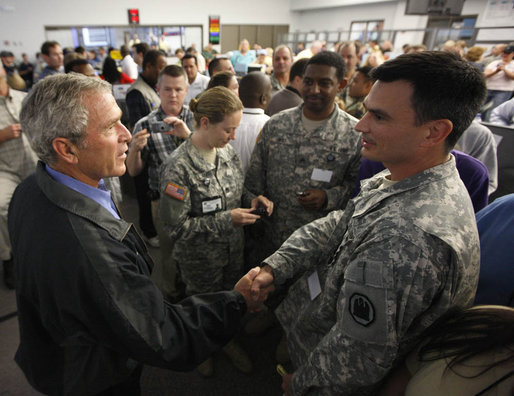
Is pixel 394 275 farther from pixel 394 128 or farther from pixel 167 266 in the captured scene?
pixel 167 266

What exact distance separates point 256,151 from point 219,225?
0.70 m

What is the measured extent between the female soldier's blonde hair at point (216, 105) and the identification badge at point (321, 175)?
685 millimetres

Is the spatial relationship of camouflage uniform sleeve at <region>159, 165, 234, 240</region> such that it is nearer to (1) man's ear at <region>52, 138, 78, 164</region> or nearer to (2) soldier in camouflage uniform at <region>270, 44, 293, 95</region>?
(1) man's ear at <region>52, 138, 78, 164</region>

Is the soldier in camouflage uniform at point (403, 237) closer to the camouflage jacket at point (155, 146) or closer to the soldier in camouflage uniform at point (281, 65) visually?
the camouflage jacket at point (155, 146)

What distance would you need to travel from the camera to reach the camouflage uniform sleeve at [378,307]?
2.71 ft

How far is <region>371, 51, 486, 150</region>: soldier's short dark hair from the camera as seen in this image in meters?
0.92

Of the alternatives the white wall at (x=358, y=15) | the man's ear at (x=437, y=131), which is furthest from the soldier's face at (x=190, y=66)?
the white wall at (x=358, y=15)

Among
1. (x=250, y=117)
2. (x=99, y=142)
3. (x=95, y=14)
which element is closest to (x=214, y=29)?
(x=95, y=14)

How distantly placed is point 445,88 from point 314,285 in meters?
0.94

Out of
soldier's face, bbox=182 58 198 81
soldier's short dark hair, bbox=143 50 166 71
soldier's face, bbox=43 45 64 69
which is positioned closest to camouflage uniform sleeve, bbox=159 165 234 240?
soldier's short dark hair, bbox=143 50 166 71

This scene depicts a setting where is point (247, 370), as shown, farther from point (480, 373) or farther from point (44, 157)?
point (44, 157)

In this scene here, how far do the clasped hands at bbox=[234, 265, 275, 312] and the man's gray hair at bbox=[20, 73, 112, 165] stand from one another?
33.8 inches

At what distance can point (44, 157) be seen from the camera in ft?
3.01

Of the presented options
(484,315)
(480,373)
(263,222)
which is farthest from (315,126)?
(480,373)
